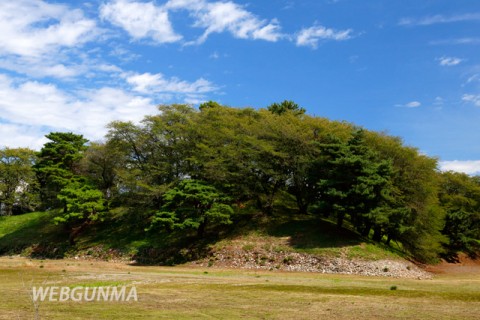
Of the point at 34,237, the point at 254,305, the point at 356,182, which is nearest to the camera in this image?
the point at 254,305

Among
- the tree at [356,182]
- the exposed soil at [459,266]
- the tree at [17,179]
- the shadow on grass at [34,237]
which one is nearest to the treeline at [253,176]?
the tree at [356,182]

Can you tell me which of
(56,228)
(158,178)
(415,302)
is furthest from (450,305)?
(56,228)

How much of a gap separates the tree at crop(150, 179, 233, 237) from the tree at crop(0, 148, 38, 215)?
112 ft

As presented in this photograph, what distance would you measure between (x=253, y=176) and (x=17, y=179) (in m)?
41.7

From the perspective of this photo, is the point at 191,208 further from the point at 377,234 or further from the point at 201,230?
the point at 377,234

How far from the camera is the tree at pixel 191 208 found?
39281 mm

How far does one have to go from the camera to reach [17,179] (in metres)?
64.6

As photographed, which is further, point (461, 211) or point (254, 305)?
point (461, 211)

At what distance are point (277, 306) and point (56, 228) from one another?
163 ft

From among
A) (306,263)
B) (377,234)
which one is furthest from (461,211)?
(306,263)

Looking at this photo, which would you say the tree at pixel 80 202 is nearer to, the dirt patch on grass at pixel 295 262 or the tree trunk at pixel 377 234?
the dirt patch on grass at pixel 295 262

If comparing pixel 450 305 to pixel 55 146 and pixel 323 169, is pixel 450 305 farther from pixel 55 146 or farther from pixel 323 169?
pixel 55 146

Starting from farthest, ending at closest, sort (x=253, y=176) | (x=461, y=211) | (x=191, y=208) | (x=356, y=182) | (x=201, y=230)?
(x=461, y=211) → (x=253, y=176) → (x=201, y=230) → (x=191, y=208) → (x=356, y=182)

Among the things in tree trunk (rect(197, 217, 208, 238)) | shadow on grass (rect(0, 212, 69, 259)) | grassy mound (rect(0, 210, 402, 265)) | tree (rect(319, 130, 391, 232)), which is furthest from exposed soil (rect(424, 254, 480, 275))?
shadow on grass (rect(0, 212, 69, 259))
